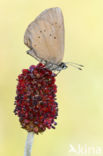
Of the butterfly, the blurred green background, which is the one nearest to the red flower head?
the butterfly

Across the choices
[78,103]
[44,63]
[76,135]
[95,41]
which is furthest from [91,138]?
[44,63]

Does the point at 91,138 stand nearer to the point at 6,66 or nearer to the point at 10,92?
the point at 10,92

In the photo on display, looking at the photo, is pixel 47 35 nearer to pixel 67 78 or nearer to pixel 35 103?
pixel 35 103

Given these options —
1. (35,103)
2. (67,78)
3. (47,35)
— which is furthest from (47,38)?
(67,78)

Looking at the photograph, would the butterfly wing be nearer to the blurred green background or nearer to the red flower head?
the red flower head

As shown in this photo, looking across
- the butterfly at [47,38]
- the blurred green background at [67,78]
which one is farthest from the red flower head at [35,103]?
the blurred green background at [67,78]

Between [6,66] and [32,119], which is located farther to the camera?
[6,66]
